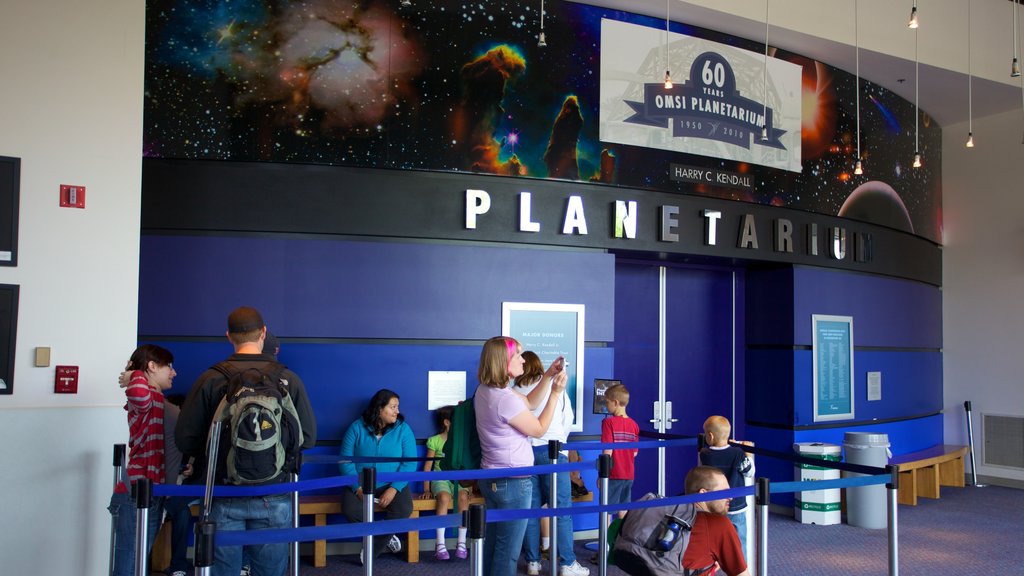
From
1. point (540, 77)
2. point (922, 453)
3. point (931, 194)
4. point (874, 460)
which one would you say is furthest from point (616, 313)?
point (931, 194)

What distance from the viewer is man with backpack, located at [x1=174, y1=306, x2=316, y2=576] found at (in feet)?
11.9

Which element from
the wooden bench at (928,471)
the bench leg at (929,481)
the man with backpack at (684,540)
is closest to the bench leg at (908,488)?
the wooden bench at (928,471)

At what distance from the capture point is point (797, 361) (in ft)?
27.2

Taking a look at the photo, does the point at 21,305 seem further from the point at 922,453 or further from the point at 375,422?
the point at 922,453

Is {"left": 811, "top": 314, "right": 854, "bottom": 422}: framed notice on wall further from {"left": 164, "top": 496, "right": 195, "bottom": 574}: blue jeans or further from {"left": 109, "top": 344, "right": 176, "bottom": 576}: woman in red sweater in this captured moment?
{"left": 109, "top": 344, "right": 176, "bottom": 576}: woman in red sweater

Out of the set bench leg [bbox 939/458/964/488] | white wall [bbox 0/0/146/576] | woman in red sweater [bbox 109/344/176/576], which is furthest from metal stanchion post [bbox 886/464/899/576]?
bench leg [bbox 939/458/964/488]

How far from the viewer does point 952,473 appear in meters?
10.1

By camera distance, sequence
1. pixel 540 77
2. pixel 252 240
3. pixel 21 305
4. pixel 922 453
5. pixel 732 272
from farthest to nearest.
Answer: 1. pixel 922 453
2. pixel 732 272
3. pixel 540 77
4. pixel 252 240
5. pixel 21 305

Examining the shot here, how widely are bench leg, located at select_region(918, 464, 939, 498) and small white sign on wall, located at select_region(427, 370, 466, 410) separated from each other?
5681mm

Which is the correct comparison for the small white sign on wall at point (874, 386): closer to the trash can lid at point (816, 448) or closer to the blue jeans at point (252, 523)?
the trash can lid at point (816, 448)

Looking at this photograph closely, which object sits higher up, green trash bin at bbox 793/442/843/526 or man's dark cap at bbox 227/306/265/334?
man's dark cap at bbox 227/306/265/334

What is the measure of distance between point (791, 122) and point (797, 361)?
2293 mm

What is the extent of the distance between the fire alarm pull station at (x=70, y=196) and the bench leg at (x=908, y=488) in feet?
25.8

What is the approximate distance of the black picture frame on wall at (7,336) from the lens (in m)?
4.85
